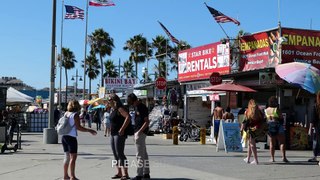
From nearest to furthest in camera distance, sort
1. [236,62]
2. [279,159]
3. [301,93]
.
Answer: [279,159]
[301,93]
[236,62]

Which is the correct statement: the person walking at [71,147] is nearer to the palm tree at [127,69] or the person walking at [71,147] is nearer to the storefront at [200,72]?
the storefront at [200,72]

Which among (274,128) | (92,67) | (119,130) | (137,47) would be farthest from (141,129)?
(92,67)

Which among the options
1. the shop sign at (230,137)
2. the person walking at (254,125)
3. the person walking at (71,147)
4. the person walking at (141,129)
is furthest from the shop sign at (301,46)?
the person walking at (71,147)

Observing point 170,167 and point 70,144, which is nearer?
point 70,144

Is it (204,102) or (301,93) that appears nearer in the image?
(301,93)

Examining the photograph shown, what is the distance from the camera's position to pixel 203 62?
25.4m

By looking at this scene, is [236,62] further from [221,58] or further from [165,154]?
[165,154]

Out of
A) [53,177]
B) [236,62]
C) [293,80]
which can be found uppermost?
[236,62]

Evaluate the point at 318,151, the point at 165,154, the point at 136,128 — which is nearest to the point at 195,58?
the point at 165,154

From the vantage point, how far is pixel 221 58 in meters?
23.4

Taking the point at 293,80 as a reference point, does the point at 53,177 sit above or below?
below

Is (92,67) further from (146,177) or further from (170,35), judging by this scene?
(146,177)

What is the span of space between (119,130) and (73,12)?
3397cm

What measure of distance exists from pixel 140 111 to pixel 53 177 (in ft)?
7.90
